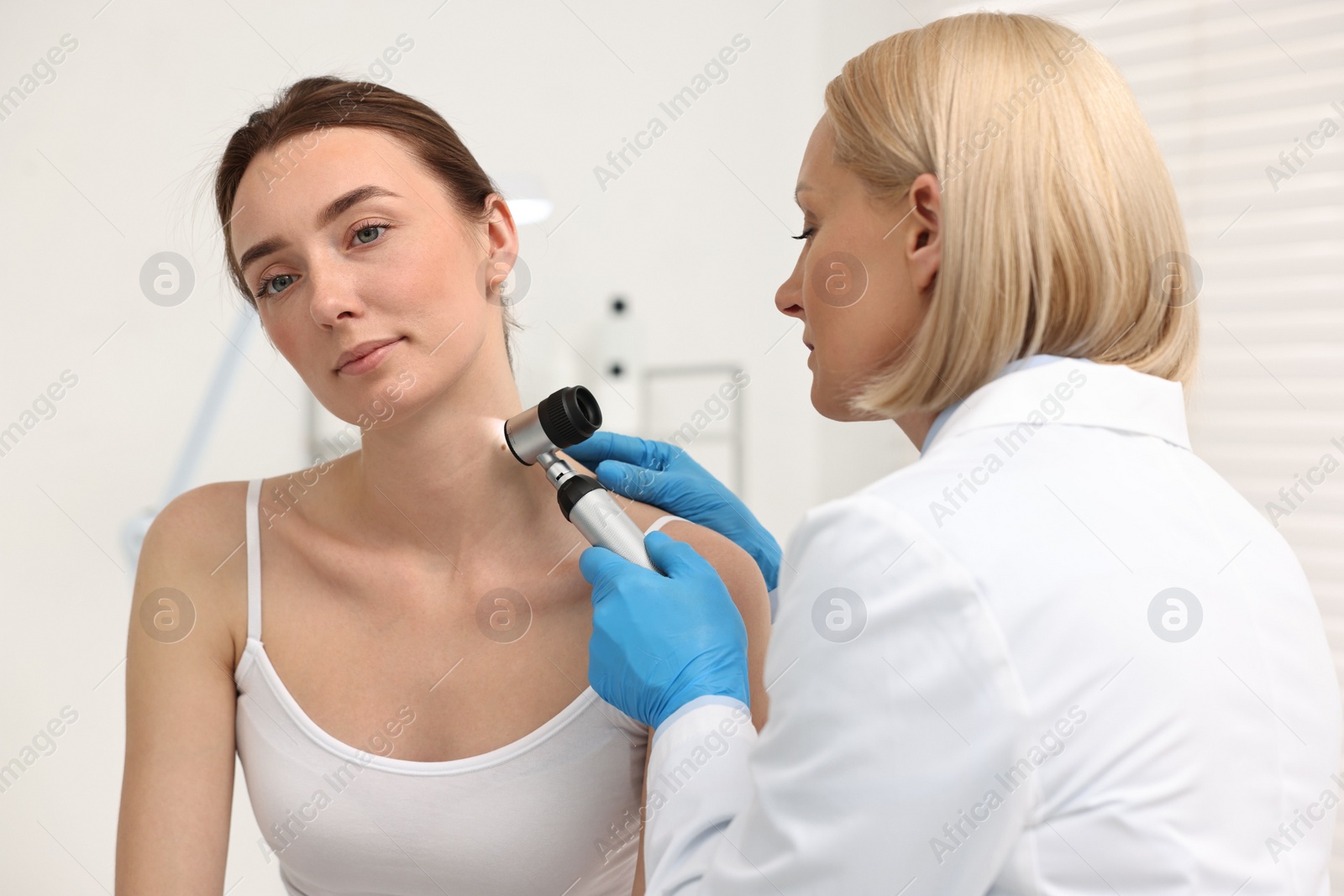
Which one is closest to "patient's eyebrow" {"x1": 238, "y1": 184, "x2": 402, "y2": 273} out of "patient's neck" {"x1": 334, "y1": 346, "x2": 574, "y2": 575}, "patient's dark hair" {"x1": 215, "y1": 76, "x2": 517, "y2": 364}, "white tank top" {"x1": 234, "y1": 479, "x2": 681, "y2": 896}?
"patient's dark hair" {"x1": 215, "y1": 76, "x2": 517, "y2": 364}

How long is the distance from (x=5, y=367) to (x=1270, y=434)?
2037 millimetres

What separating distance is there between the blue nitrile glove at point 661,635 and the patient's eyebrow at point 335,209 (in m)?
0.40

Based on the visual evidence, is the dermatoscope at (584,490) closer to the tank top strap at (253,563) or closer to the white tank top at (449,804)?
the white tank top at (449,804)

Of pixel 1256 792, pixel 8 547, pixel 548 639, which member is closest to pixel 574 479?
pixel 548 639

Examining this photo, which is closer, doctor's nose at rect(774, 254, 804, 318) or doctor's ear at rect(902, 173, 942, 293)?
doctor's ear at rect(902, 173, 942, 293)

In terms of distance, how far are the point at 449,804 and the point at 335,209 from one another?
0.58 m

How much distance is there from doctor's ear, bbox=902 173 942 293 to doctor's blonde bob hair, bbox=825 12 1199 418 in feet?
Result: 0.03

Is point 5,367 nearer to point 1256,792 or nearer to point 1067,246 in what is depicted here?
point 1067,246

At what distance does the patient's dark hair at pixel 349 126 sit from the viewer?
100cm

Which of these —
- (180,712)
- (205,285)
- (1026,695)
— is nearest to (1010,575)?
(1026,695)

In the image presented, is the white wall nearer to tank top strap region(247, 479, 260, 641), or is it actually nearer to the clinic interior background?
the clinic interior background

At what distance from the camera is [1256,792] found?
2.00ft

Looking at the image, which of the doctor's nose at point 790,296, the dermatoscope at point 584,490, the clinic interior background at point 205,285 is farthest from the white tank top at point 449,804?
the clinic interior background at point 205,285

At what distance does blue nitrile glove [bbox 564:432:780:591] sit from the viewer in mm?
1158
